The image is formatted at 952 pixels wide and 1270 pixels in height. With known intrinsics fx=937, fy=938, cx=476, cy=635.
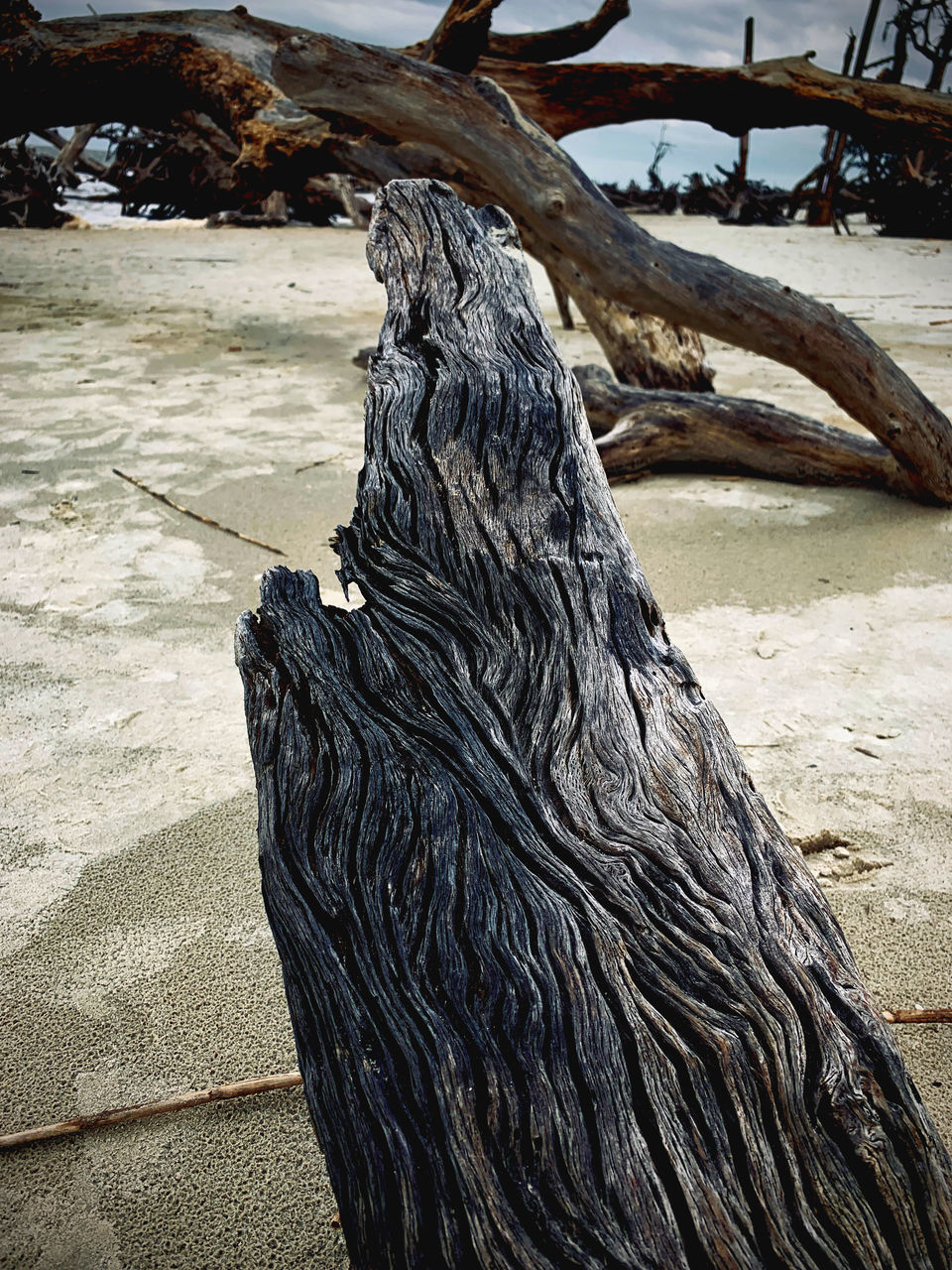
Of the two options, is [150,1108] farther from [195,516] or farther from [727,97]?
[727,97]

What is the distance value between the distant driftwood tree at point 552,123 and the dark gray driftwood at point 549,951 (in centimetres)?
260

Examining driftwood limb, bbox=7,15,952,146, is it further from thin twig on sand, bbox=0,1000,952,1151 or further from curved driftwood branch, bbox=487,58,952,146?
thin twig on sand, bbox=0,1000,952,1151

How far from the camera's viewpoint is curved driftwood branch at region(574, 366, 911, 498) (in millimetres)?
3918

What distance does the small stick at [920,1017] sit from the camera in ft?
4.99

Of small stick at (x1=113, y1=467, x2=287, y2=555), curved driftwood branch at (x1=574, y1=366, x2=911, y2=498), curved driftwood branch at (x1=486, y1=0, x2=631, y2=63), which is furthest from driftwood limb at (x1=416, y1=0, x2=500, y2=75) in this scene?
small stick at (x1=113, y1=467, x2=287, y2=555)

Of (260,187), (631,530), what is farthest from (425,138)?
(631,530)

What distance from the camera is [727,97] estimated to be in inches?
207

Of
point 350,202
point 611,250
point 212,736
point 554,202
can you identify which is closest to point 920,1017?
point 212,736

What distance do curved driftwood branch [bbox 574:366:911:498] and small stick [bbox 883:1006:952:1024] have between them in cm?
274

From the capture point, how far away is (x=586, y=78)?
5.50 metres

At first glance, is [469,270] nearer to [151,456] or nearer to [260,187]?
[151,456]

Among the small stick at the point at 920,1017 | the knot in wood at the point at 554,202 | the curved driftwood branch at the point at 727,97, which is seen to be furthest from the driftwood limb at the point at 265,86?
the small stick at the point at 920,1017

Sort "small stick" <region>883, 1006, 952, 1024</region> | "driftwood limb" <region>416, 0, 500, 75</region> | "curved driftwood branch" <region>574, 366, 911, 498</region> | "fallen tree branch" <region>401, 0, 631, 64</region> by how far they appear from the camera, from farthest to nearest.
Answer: "fallen tree branch" <region>401, 0, 631, 64</region> → "driftwood limb" <region>416, 0, 500, 75</region> → "curved driftwood branch" <region>574, 366, 911, 498</region> → "small stick" <region>883, 1006, 952, 1024</region>

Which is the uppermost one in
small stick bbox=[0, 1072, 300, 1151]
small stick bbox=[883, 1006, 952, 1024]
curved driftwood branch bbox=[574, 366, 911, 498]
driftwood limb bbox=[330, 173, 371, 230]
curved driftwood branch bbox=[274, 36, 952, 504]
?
driftwood limb bbox=[330, 173, 371, 230]
